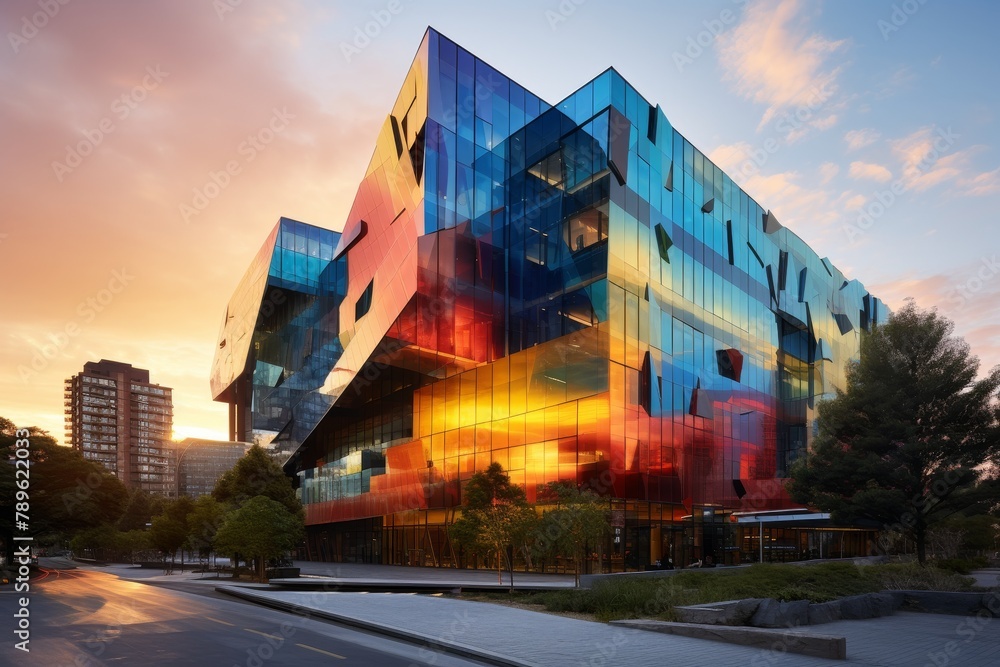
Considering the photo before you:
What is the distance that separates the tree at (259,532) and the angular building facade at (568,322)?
1175 centimetres

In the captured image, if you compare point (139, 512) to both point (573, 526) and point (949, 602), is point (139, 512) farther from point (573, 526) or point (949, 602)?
point (949, 602)

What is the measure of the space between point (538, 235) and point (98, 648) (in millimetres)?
33750

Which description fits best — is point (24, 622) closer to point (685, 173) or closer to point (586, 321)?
point (586, 321)

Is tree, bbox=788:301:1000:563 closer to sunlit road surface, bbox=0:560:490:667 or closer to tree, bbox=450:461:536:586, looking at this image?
tree, bbox=450:461:536:586

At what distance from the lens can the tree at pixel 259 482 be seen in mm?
46750

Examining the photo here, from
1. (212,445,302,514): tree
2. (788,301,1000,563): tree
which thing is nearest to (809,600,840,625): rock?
(788,301,1000,563): tree

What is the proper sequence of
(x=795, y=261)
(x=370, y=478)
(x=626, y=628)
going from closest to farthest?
(x=626, y=628)
(x=370, y=478)
(x=795, y=261)

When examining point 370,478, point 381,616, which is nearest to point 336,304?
point 370,478

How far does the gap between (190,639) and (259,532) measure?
22.0 meters

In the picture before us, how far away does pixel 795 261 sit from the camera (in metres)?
62.0

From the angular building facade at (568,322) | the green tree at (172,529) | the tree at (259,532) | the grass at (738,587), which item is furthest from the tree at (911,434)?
the green tree at (172,529)

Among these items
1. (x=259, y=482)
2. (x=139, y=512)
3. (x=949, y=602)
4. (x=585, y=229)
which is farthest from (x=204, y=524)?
(x=139, y=512)

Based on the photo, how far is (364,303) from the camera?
167 feet

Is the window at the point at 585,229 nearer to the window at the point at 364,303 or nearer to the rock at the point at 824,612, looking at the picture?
the window at the point at 364,303
